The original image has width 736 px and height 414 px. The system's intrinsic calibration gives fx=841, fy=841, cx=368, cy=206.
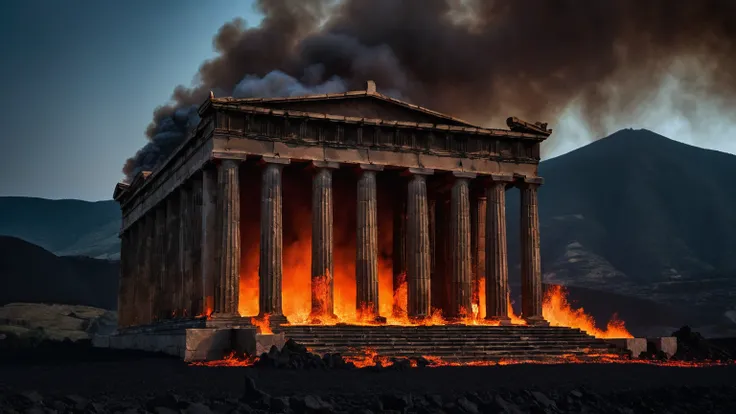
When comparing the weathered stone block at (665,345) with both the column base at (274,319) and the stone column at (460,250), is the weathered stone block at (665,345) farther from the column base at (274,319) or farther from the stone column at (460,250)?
the column base at (274,319)

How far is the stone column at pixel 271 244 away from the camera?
33.1m

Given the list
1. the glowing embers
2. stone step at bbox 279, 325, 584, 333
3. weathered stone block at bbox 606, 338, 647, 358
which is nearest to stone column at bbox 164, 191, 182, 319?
stone step at bbox 279, 325, 584, 333

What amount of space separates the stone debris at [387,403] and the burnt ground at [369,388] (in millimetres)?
27

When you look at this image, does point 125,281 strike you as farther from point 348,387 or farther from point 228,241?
point 348,387

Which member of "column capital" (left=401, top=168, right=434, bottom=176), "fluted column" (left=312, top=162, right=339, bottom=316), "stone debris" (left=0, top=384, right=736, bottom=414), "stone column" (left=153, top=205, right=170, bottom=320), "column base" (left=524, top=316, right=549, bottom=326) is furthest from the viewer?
"stone column" (left=153, top=205, right=170, bottom=320)

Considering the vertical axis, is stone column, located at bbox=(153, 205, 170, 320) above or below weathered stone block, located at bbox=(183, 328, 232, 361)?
above

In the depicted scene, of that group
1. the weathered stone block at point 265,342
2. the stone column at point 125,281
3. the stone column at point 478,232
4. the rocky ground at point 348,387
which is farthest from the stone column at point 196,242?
the stone column at point 125,281

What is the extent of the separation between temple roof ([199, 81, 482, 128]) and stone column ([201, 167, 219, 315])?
2.90 metres

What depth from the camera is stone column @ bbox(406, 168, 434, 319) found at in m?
36.1

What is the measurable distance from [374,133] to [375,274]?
604 cm

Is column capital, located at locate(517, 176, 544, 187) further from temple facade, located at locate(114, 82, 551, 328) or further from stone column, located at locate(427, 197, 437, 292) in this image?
stone column, located at locate(427, 197, 437, 292)

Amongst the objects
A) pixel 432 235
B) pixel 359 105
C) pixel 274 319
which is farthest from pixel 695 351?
pixel 359 105

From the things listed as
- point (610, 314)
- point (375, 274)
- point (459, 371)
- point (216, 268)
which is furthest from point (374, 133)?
point (610, 314)

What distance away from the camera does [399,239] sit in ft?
136
